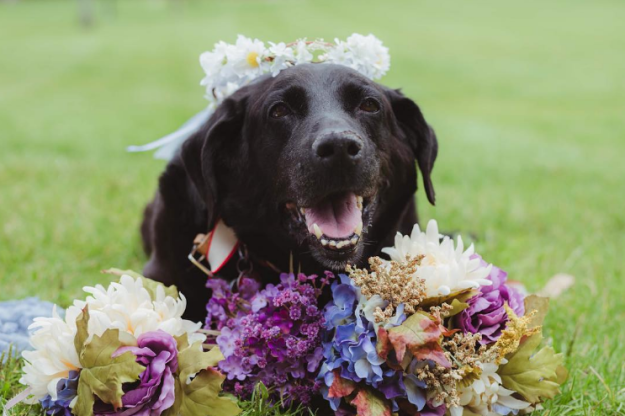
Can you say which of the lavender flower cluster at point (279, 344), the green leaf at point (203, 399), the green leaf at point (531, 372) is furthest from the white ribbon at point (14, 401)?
the green leaf at point (531, 372)

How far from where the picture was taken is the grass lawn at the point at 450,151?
3590mm

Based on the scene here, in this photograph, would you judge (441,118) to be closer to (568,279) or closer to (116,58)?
(568,279)

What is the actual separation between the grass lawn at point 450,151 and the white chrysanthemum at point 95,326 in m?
0.27

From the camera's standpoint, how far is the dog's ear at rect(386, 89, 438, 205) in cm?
294

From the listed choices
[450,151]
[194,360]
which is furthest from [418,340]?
[450,151]

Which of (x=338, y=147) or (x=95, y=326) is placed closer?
(x=95, y=326)

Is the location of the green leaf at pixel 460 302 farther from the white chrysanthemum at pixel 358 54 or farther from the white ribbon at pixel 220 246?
the white chrysanthemum at pixel 358 54

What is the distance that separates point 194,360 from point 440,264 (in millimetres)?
886

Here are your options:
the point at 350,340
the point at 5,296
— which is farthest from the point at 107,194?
the point at 350,340

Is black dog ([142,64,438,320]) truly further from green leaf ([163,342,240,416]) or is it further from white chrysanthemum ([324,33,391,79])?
green leaf ([163,342,240,416])

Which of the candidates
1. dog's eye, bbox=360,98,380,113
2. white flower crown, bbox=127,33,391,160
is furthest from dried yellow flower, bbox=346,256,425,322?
white flower crown, bbox=127,33,391,160

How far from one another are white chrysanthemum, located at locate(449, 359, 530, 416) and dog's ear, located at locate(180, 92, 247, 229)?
1226mm

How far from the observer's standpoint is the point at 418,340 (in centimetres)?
203

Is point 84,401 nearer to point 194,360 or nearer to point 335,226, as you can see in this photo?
point 194,360
